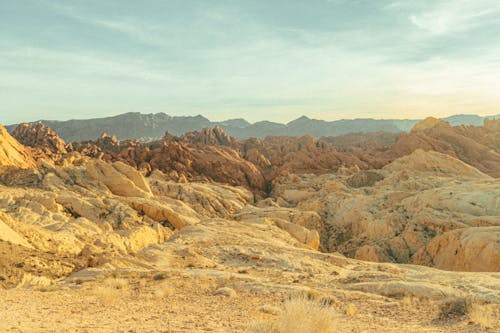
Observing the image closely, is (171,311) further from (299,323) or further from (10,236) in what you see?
(10,236)

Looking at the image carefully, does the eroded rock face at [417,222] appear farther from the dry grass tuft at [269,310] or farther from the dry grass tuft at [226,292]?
the dry grass tuft at [269,310]

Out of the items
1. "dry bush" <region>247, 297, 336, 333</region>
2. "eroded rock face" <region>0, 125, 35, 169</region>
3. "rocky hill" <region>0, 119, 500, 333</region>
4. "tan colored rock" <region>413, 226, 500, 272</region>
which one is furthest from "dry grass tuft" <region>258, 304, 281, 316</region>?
"eroded rock face" <region>0, 125, 35, 169</region>

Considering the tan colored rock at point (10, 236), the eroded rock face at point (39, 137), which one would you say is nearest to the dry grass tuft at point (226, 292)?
the tan colored rock at point (10, 236)

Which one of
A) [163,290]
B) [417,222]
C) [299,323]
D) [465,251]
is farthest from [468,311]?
[417,222]

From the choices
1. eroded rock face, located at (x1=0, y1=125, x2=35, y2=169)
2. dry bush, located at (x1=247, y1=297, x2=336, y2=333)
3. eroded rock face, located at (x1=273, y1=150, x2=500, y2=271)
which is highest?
eroded rock face, located at (x1=0, y1=125, x2=35, y2=169)

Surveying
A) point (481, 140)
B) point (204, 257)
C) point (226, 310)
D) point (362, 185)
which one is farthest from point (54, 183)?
point (481, 140)

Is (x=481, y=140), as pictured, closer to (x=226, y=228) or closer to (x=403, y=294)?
(x=226, y=228)

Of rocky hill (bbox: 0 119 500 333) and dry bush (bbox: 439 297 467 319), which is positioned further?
dry bush (bbox: 439 297 467 319)

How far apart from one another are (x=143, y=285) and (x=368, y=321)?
6.60 meters

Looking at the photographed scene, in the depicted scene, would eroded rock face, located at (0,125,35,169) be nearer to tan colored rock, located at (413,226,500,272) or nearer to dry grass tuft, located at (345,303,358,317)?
dry grass tuft, located at (345,303,358,317)

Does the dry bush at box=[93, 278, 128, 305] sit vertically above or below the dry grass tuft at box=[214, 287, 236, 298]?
above

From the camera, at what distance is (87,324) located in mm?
7836

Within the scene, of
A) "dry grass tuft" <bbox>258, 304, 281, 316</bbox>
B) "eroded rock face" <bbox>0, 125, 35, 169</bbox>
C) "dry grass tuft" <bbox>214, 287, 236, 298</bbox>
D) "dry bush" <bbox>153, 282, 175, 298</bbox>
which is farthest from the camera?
"eroded rock face" <bbox>0, 125, 35, 169</bbox>

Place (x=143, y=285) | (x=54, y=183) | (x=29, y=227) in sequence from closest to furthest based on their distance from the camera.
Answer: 1. (x=143, y=285)
2. (x=29, y=227)
3. (x=54, y=183)
